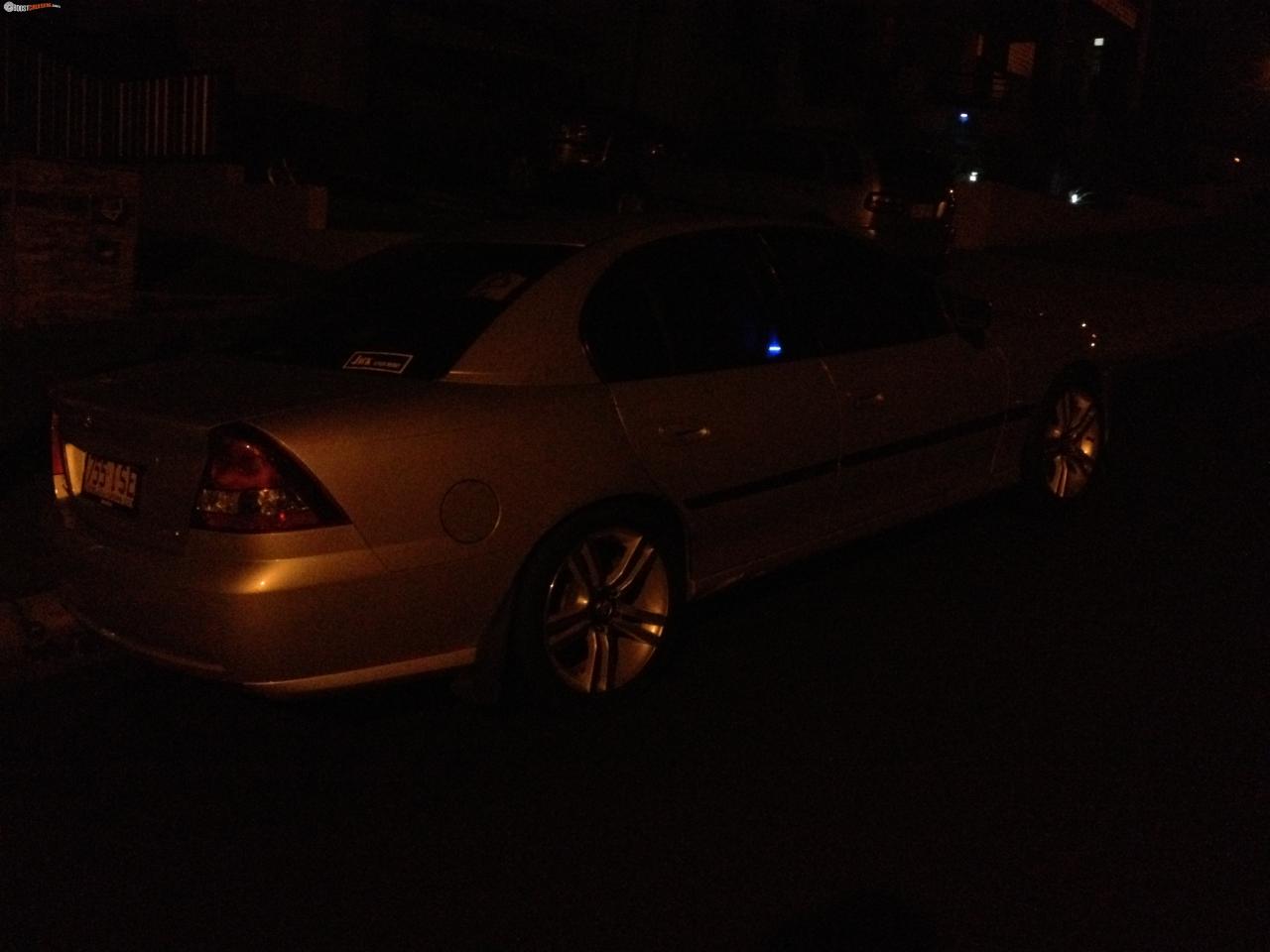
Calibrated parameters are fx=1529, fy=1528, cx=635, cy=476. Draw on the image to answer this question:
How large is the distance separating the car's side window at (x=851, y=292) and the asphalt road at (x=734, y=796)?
111cm

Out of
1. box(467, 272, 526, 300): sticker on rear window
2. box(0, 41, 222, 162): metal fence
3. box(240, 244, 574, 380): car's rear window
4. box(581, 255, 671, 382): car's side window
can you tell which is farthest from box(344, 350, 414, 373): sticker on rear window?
box(0, 41, 222, 162): metal fence

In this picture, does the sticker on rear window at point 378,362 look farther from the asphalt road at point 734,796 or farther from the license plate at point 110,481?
the asphalt road at point 734,796

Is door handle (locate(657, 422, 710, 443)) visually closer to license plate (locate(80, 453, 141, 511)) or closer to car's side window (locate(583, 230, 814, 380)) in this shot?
car's side window (locate(583, 230, 814, 380))

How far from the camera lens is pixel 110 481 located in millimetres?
4746

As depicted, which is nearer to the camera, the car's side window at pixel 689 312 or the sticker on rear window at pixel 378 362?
the sticker on rear window at pixel 378 362

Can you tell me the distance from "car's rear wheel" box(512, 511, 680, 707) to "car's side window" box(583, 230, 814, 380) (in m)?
0.57

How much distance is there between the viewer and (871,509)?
6199 mm

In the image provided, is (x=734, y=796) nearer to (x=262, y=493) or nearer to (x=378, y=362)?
(x=262, y=493)

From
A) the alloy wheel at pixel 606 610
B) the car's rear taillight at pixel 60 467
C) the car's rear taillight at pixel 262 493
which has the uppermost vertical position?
the car's rear taillight at pixel 262 493

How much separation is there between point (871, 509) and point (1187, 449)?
4.23m

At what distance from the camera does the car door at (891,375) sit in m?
6.01

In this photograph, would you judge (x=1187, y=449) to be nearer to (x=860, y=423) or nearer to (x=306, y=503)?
(x=860, y=423)

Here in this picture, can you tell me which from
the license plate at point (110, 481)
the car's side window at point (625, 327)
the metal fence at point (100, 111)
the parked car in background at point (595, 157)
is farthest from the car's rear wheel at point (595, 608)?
the parked car in background at point (595, 157)

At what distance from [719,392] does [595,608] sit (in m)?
0.92
